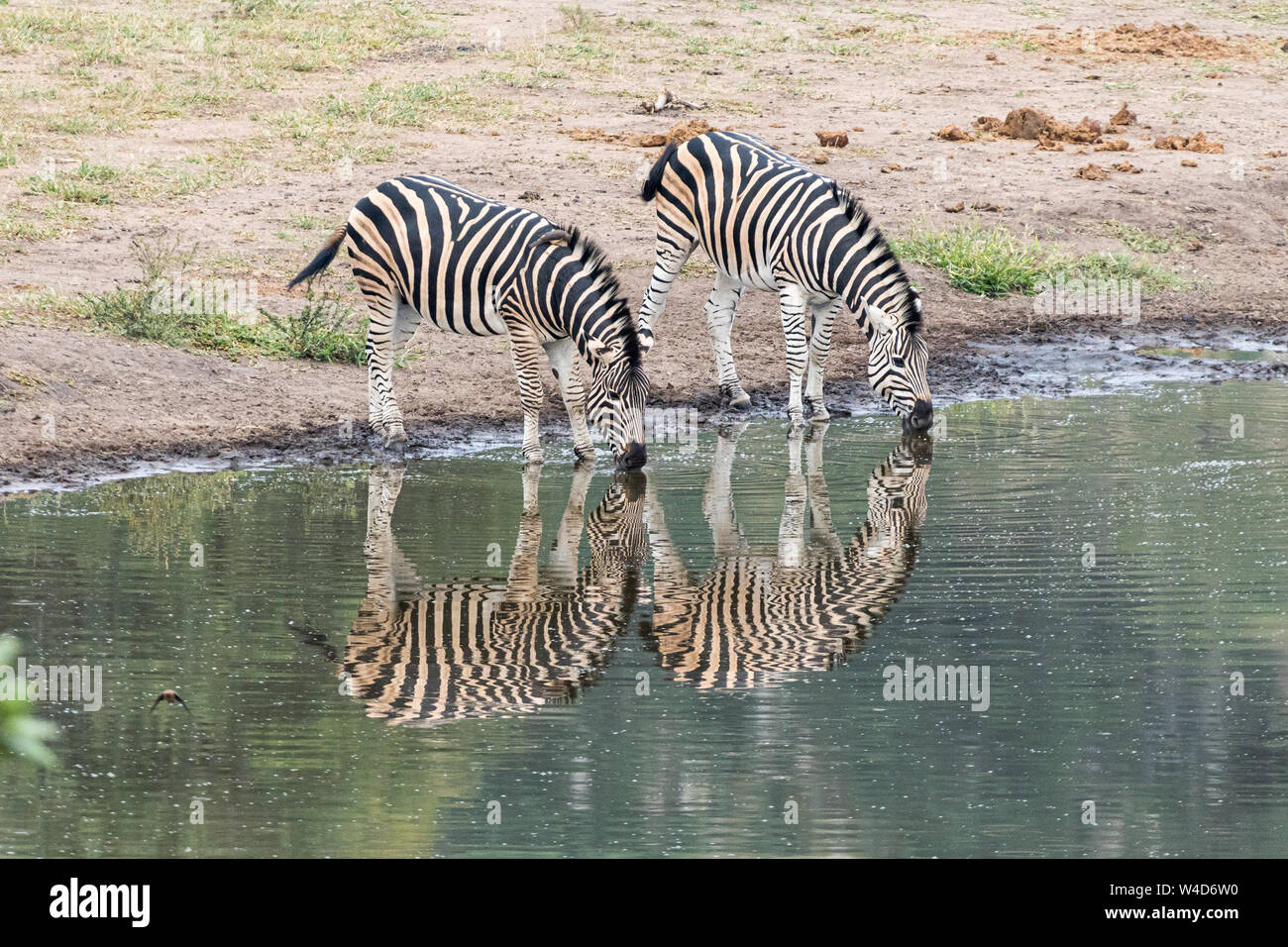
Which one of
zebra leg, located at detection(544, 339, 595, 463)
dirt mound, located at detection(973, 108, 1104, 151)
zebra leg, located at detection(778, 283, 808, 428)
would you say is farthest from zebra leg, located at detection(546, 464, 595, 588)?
dirt mound, located at detection(973, 108, 1104, 151)

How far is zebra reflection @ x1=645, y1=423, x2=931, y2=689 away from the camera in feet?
28.9

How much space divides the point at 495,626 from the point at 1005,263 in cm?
986

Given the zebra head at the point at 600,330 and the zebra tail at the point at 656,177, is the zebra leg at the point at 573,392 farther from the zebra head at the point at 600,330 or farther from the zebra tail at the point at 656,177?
the zebra tail at the point at 656,177

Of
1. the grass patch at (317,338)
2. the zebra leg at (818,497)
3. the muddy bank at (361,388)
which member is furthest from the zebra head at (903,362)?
the grass patch at (317,338)

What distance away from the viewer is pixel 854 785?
7152 millimetres

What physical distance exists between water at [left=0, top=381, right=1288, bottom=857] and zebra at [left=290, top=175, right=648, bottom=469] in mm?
502

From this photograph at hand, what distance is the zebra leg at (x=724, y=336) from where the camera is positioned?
14.6 m

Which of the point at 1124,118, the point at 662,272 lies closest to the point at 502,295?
the point at 662,272

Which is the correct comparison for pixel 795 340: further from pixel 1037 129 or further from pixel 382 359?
pixel 1037 129

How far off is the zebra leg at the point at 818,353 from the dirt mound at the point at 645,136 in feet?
22.1

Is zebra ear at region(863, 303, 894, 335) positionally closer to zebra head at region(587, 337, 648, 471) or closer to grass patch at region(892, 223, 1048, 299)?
zebra head at region(587, 337, 648, 471)

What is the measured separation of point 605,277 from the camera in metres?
12.3

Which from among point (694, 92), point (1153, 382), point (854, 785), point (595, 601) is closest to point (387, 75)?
point (694, 92)

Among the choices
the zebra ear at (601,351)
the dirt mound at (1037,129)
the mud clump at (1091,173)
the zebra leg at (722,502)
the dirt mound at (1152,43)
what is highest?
the dirt mound at (1152,43)
